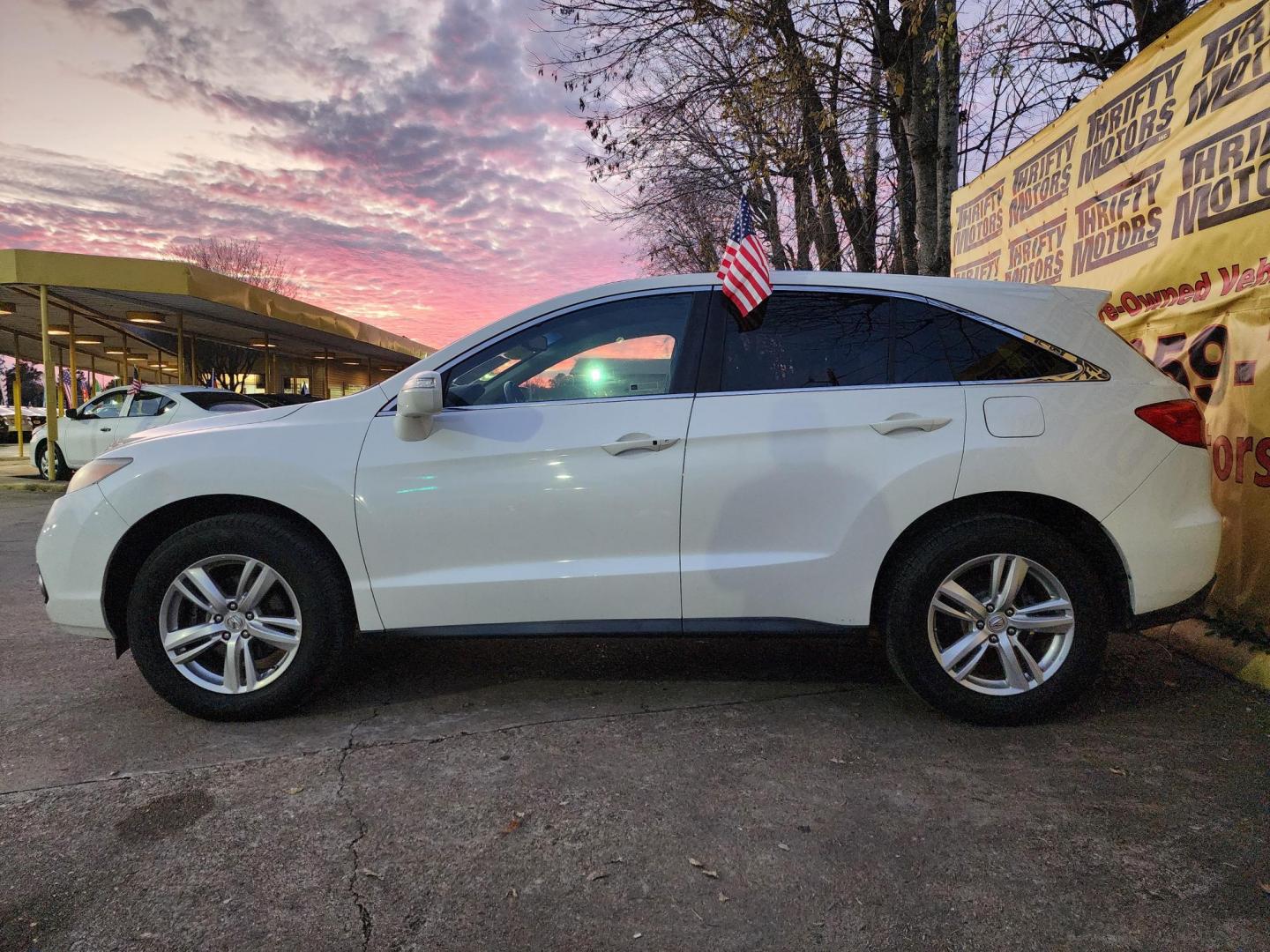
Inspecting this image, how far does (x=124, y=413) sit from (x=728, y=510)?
1282 centimetres

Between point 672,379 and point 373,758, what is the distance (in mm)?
1822

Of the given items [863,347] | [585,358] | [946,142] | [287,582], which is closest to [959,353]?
[863,347]

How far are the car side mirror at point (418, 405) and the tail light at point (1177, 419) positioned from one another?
8.80 feet

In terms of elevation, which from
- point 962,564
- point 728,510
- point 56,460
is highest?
point 728,510

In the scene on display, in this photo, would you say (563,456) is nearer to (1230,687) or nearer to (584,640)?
(584,640)

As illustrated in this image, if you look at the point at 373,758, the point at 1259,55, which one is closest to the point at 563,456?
the point at 373,758

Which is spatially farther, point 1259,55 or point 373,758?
point 1259,55

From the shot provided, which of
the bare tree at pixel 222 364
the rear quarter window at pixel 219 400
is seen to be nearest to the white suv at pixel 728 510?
the rear quarter window at pixel 219 400

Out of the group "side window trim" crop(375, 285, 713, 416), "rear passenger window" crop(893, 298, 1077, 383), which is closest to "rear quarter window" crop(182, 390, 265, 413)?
"side window trim" crop(375, 285, 713, 416)

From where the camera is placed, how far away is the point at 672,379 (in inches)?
127

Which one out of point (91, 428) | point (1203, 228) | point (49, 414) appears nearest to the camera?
point (1203, 228)

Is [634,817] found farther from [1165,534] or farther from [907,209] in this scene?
[907,209]

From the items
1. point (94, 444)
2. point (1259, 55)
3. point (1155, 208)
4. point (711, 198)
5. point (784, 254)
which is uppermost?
point (711, 198)

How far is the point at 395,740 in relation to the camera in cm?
303
